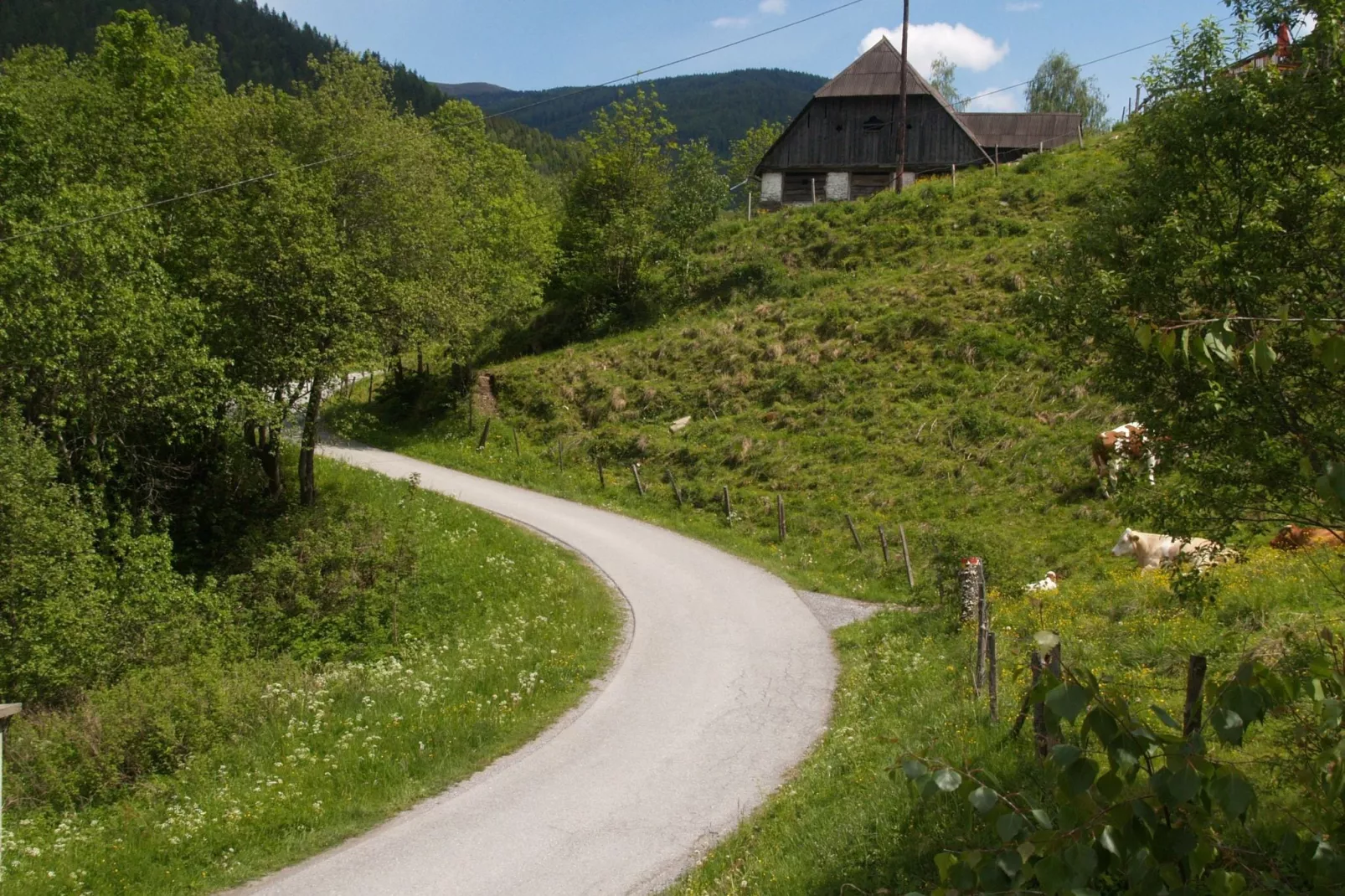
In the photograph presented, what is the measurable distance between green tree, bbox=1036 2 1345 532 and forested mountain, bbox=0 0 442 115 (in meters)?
144

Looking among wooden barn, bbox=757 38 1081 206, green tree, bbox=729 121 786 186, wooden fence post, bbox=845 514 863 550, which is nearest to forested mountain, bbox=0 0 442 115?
green tree, bbox=729 121 786 186

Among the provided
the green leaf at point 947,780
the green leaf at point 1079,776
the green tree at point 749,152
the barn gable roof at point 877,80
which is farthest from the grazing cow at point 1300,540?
the green tree at point 749,152

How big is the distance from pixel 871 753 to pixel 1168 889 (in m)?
8.91

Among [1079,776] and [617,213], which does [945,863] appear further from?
[617,213]

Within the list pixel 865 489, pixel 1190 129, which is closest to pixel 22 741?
pixel 1190 129

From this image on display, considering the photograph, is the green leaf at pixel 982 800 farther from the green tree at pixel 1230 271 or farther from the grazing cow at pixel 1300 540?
the grazing cow at pixel 1300 540

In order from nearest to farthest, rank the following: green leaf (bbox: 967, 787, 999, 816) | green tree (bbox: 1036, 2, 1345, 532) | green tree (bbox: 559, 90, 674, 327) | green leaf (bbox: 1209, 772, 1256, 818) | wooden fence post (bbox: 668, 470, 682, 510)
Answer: green leaf (bbox: 1209, 772, 1256, 818)
green leaf (bbox: 967, 787, 999, 816)
green tree (bbox: 1036, 2, 1345, 532)
wooden fence post (bbox: 668, 470, 682, 510)
green tree (bbox: 559, 90, 674, 327)

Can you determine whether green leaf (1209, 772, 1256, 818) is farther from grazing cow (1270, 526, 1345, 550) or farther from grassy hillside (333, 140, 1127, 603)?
grassy hillside (333, 140, 1127, 603)

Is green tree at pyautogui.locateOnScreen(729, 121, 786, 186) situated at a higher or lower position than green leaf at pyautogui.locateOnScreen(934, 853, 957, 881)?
higher

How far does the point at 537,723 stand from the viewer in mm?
14055

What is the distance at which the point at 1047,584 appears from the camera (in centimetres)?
1780

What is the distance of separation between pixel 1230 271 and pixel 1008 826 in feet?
24.8

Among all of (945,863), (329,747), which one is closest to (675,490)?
(329,747)

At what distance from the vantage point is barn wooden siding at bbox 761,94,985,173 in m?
51.3
